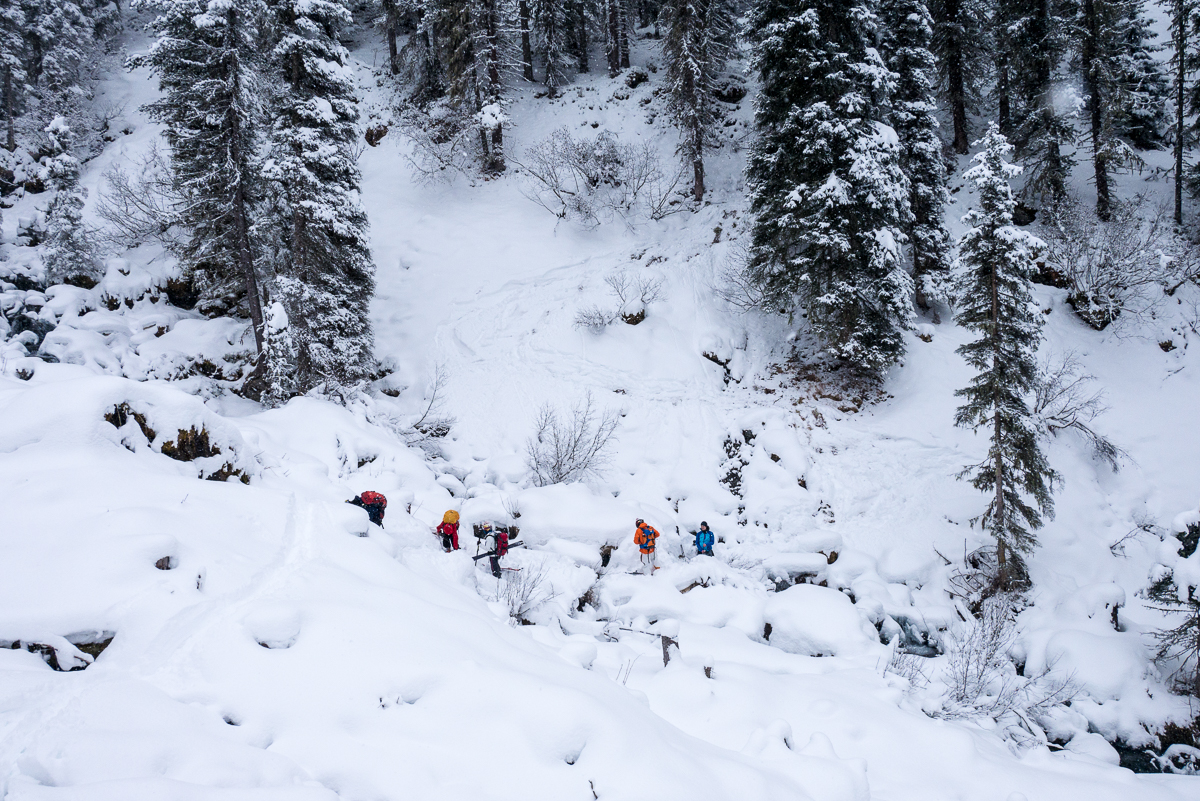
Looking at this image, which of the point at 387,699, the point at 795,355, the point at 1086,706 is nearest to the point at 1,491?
the point at 387,699

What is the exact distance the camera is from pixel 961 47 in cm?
2059

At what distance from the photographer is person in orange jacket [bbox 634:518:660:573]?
1131 centimetres

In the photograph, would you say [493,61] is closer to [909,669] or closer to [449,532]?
[449,532]

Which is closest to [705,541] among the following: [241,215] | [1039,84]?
[241,215]

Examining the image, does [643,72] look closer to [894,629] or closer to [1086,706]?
[894,629]

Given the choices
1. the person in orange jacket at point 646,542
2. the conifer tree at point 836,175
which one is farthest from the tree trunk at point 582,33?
the person in orange jacket at point 646,542

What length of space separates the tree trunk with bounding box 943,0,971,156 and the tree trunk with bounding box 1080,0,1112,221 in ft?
12.3

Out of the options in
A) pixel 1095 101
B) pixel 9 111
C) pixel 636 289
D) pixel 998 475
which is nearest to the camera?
pixel 998 475

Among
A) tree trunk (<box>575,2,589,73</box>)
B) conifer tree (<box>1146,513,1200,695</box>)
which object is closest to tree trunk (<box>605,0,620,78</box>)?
tree trunk (<box>575,2,589,73</box>)

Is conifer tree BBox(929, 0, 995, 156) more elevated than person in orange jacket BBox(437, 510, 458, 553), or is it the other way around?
conifer tree BBox(929, 0, 995, 156)

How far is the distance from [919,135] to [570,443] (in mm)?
14688

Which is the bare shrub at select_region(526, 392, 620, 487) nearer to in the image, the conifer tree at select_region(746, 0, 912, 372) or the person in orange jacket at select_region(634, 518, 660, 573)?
the person in orange jacket at select_region(634, 518, 660, 573)

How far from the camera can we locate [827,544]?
42.3ft

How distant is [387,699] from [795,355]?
1597 centimetres
